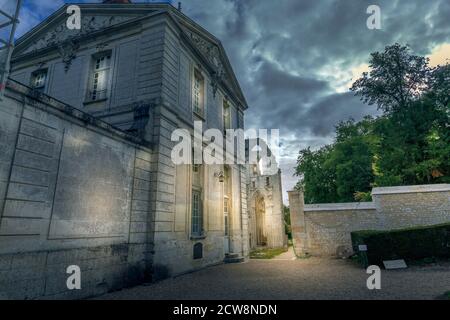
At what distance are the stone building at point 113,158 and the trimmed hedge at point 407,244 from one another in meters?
6.09

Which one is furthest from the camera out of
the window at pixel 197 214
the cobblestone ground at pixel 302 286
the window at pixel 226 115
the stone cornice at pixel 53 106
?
the window at pixel 226 115

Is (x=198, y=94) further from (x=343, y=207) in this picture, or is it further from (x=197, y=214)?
(x=343, y=207)

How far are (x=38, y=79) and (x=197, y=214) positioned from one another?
9.89 metres

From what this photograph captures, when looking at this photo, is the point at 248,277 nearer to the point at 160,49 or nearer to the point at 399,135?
the point at 160,49

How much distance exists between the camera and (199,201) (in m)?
11.5

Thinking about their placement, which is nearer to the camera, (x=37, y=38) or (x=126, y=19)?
(x=126, y=19)


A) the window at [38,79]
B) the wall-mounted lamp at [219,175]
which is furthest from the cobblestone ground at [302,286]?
the window at [38,79]

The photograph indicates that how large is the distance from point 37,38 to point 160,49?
7600 millimetres

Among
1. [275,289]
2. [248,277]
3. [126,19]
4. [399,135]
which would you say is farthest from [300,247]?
[126,19]

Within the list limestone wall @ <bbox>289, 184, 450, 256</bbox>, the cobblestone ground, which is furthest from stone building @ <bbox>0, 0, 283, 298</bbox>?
limestone wall @ <bbox>289, 184, 450, 256</bbox>

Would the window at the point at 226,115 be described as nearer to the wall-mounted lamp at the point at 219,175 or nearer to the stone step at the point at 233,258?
the wall-mounted lamp at the point at 219,175

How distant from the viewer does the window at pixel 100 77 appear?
10500 mm

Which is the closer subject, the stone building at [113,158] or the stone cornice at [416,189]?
the stone building at [113,158]

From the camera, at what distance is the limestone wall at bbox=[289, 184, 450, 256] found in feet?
38.9
